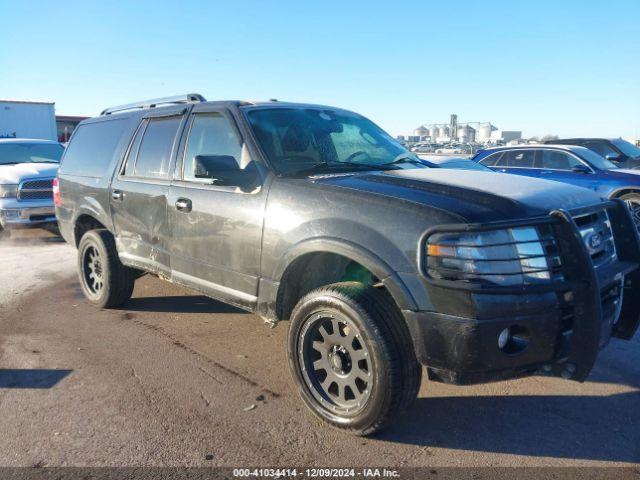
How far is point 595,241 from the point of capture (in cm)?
311

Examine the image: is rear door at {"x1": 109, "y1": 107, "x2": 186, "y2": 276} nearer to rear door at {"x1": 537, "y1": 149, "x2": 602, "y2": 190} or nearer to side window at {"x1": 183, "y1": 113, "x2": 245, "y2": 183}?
side window at {"x1": 183, "y1": 113, "x2": 245, "y2": 183}

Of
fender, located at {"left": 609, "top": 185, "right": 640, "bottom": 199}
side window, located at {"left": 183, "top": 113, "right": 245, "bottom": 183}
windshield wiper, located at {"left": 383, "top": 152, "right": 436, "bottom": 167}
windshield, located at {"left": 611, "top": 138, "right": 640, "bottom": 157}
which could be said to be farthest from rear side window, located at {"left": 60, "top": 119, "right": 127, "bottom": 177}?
windshield, located at {"left": 611, "top": 138, "right": 640, "bottom": 157}

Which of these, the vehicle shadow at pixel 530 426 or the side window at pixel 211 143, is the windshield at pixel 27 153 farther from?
the vehicle shadow at pixel 530 426

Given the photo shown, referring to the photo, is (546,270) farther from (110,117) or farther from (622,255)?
(110,117)

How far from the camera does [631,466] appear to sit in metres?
2.77

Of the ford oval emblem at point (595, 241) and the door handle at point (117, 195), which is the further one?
the door handle at point (117, 195)

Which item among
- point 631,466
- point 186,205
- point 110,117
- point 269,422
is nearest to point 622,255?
point 631,466

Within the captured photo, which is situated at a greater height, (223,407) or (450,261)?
(450,261)

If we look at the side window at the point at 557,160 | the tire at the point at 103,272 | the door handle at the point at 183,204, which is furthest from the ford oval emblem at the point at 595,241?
the side window at the point at 557,160

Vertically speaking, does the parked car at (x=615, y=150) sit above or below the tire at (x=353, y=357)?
above

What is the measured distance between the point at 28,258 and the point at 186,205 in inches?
207

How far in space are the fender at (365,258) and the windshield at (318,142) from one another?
66 centimetres

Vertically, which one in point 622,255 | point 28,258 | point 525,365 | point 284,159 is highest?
point 284,159

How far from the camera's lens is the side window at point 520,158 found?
10.7 m
